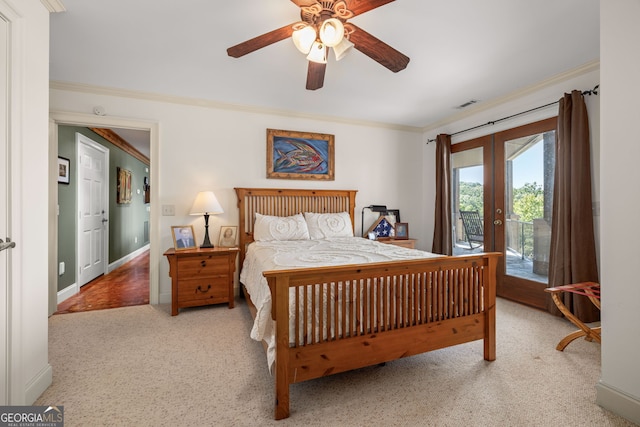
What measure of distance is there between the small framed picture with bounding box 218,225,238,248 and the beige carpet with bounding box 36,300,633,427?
3.95 ft

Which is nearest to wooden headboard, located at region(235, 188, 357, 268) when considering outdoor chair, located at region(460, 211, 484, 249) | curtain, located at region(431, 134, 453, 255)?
curtain, located at region(431, 134, 453, 255)

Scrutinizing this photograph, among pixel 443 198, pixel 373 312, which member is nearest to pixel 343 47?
pixel 373 312

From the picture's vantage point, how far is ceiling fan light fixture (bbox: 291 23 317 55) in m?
1.77

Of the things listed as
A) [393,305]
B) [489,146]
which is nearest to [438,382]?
[393,305]

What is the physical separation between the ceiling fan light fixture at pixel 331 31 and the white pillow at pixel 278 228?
84.2 inches

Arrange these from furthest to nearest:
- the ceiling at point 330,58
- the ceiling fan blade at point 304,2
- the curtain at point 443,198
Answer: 1. the curtain at point 443,198
2. the ceiling at point 330,58
3. the ceiling fan blade at point 304,2

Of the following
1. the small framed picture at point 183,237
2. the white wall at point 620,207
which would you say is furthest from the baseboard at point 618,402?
the small framed picture at point 183,237

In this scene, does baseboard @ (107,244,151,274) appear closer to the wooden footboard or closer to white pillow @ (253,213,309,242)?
white pillow @ (253,213,309,242)

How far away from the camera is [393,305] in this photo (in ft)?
5.96

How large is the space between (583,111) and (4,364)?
4.54 meters

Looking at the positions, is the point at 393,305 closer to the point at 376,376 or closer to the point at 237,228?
the point at 376,376

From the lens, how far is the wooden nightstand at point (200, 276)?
2.99 metres

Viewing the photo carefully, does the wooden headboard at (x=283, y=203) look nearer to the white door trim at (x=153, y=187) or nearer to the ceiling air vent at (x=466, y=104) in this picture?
the white door trim at (x=153, y=187)

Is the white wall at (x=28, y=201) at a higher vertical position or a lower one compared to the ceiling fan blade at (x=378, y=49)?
lower
